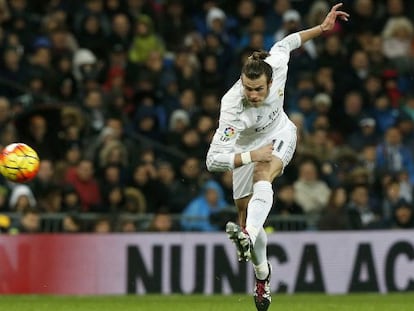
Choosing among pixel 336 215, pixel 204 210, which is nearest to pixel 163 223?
pixel 204 210

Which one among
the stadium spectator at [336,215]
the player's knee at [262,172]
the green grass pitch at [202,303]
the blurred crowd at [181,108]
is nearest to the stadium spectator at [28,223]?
the blurred crowd at [181,108]

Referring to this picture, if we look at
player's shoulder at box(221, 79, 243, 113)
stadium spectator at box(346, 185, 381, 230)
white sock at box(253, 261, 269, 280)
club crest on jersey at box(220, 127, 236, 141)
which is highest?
player's shoulder at box(221, 79, 243, 113)

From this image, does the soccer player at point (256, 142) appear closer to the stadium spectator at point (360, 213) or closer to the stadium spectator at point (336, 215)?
the stadium spectator at point (336, 215)

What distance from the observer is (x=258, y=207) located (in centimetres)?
1051

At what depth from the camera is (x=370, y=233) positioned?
604 inches

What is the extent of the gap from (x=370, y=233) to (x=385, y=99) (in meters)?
3.18

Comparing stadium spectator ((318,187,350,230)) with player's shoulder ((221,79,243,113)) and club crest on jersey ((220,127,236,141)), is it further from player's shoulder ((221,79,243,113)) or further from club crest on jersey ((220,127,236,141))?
club crest on jersey ((220,127,236,141))

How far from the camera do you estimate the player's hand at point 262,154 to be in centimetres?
1069

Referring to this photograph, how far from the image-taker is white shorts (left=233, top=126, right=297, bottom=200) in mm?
11039

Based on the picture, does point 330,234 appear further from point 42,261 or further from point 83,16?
point 83,16

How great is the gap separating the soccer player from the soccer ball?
198 cm

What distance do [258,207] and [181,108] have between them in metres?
7.44

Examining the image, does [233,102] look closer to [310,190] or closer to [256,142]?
[256,142]

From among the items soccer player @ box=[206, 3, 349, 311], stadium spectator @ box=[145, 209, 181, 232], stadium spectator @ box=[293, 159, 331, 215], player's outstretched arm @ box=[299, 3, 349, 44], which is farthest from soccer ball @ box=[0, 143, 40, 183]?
stadium spectator @ box=[293, 159, 331, 215]
